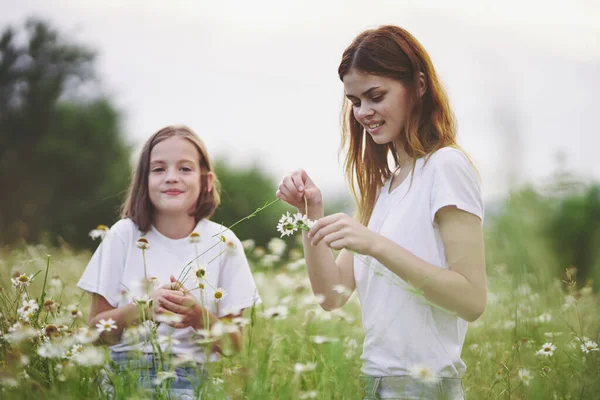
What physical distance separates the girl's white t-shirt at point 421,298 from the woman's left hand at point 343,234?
158mm

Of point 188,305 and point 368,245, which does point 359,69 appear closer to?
point 368,245

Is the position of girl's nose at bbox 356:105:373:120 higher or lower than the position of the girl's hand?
higher

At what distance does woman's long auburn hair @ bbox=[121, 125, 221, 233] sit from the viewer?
118 inches

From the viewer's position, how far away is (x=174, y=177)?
113 inches

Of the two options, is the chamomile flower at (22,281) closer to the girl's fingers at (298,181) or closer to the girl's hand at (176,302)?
the girl's hand at (176,302)

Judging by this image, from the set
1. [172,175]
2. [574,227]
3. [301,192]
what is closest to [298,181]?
[301,192]

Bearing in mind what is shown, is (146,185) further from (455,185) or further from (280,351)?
(455,185)

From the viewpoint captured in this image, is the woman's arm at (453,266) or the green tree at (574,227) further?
the green tree at (574,227)

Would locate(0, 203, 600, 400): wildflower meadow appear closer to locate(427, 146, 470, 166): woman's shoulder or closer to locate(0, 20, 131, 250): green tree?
locate(427, 146, 470, 166): woman's shoulder

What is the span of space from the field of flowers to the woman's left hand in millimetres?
270

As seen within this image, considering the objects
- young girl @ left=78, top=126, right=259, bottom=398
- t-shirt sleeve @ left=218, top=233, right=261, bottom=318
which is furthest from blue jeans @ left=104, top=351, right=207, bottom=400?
t-shirt sleeve @ left=218, top=233, right=261, bottom=318

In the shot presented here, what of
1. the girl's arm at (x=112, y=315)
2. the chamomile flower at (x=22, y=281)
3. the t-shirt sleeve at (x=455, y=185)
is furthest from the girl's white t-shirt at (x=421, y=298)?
the chamomile flower at (x=22, y=281)

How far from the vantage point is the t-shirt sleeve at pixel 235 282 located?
2.82 metres

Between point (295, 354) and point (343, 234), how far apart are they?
1443 mm
